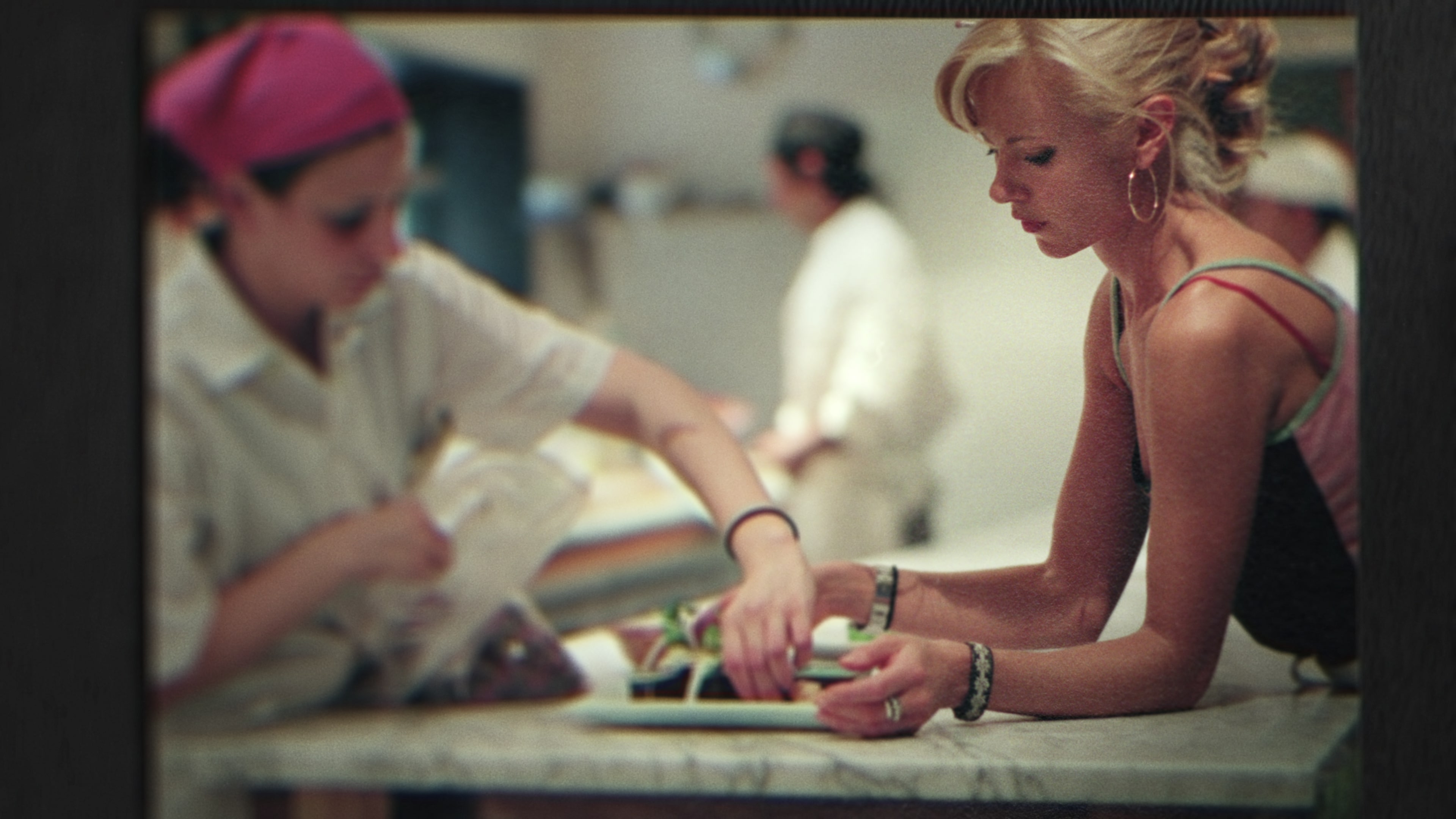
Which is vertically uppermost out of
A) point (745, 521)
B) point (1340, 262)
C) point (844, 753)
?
point (1340, 262)

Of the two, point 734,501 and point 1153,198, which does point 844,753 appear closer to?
point 734,501

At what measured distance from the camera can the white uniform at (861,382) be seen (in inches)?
21.7

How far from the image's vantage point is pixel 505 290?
0.55 metres

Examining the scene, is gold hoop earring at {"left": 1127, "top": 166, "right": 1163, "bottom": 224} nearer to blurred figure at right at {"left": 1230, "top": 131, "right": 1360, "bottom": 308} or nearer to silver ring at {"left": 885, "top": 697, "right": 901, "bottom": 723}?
blurred figure at right at {"left": 1230, "top": 131, "right": 1360, "bottom": 308}

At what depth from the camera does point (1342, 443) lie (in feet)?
1.84

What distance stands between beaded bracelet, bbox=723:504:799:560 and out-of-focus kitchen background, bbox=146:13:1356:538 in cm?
4

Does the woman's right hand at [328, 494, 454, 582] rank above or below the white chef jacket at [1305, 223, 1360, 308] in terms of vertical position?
below

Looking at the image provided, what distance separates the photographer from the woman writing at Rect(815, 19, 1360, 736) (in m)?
0.53

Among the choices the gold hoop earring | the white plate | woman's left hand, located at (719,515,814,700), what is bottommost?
the white plate

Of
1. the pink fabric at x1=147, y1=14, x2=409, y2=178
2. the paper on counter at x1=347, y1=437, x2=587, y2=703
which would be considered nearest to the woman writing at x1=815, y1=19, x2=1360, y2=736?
the paper on counter at x1=347, y1=437, x2=587, y2=703

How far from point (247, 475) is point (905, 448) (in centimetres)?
Result: 30

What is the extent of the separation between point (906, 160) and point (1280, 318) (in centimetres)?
18

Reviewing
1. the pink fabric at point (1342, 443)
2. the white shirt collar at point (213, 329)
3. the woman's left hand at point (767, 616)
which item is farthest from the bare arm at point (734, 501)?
the pink fabric at point (1342, 443)

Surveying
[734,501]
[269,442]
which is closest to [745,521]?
[734,501]
